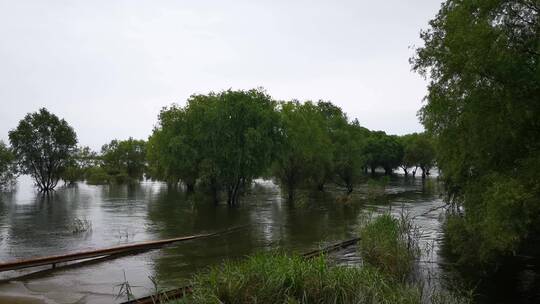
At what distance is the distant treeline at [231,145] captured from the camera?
4944 centimetres

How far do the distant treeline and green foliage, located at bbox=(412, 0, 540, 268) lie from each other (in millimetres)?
9532

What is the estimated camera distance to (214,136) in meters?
49.2

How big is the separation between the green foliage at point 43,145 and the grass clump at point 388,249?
71.6 metres

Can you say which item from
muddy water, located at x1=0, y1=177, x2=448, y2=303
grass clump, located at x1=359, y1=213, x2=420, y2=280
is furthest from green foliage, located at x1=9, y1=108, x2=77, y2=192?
grass clump, located at x1=359, y1=213, x2=420, y2=280

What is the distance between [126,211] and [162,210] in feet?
12.6

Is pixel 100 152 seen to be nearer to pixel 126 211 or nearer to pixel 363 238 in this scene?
pixel 126 211

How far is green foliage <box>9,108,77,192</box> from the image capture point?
3078 inches

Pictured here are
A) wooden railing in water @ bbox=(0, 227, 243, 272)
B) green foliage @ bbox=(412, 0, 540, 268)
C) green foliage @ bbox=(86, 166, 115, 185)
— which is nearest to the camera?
green foliage @ bbox=(412, 0, 540, 268)

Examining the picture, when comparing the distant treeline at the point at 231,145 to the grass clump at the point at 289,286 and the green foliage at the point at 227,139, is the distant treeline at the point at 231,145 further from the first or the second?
the grass clump at the point at 289,286

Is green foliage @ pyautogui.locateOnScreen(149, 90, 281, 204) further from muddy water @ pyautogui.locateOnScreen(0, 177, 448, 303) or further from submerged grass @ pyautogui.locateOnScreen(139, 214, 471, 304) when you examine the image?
submerged grass @ pyautogui.locateOnScreen(139, 214, 471, 304)

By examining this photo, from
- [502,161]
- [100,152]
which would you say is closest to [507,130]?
[502,161]

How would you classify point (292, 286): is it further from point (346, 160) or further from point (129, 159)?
point (129, 159)

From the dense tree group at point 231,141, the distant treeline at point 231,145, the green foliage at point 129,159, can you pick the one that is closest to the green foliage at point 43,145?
the distant treeline at point 231,145

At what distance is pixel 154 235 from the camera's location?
3200cm
